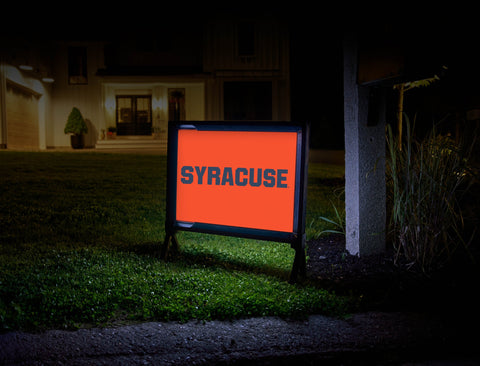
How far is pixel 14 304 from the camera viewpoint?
9.06ft

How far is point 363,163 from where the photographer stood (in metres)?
3.98

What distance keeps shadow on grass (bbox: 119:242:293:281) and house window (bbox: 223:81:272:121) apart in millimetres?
20389

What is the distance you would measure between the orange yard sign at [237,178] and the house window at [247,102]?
810 inches

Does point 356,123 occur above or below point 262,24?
below

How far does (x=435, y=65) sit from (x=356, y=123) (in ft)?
2.73

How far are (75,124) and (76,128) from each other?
22cm

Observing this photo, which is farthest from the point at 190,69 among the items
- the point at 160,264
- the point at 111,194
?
the point at 160,264

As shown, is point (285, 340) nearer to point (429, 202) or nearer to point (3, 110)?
point (429, 202)

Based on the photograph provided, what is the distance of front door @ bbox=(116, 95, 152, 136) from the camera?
24.1 metres

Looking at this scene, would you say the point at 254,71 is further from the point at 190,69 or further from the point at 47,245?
the point at 47,245

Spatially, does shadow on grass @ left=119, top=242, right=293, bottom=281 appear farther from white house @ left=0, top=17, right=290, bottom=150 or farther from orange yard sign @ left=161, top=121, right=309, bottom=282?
white house @ left=0, top=17, right=290, bottom=150

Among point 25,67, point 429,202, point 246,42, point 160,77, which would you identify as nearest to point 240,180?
point 429,202

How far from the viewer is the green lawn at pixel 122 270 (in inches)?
110

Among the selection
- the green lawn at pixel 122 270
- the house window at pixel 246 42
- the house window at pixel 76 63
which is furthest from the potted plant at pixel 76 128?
the green lawn at pixel 122 270
